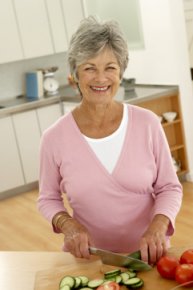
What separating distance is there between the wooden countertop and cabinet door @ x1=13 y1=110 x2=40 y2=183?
2.93 metres

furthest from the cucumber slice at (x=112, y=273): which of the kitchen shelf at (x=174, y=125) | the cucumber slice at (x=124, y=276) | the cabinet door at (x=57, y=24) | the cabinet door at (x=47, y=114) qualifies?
the cabinet door at (x=57, y=24)

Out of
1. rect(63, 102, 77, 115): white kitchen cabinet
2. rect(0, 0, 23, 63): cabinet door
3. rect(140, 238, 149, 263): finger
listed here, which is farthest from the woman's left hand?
rect(0, 0, 23, 63): cabinet door

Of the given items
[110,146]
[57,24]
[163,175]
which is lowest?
[163,175]

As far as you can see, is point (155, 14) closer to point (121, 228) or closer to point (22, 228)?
point (22, 228)

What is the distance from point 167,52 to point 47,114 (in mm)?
1361

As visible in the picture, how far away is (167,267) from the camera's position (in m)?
1.16

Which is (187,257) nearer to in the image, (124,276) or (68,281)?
(124,276)

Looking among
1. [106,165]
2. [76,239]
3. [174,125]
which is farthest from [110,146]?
[174,125]

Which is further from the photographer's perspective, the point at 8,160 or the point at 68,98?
the point at 68,98

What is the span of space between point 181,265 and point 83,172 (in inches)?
16.9

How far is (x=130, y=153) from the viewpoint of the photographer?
55.4 inches

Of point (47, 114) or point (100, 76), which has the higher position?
point (100, 76)

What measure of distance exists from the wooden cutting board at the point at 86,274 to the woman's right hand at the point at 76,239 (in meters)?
0.04

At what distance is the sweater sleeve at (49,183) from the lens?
4.74ft
